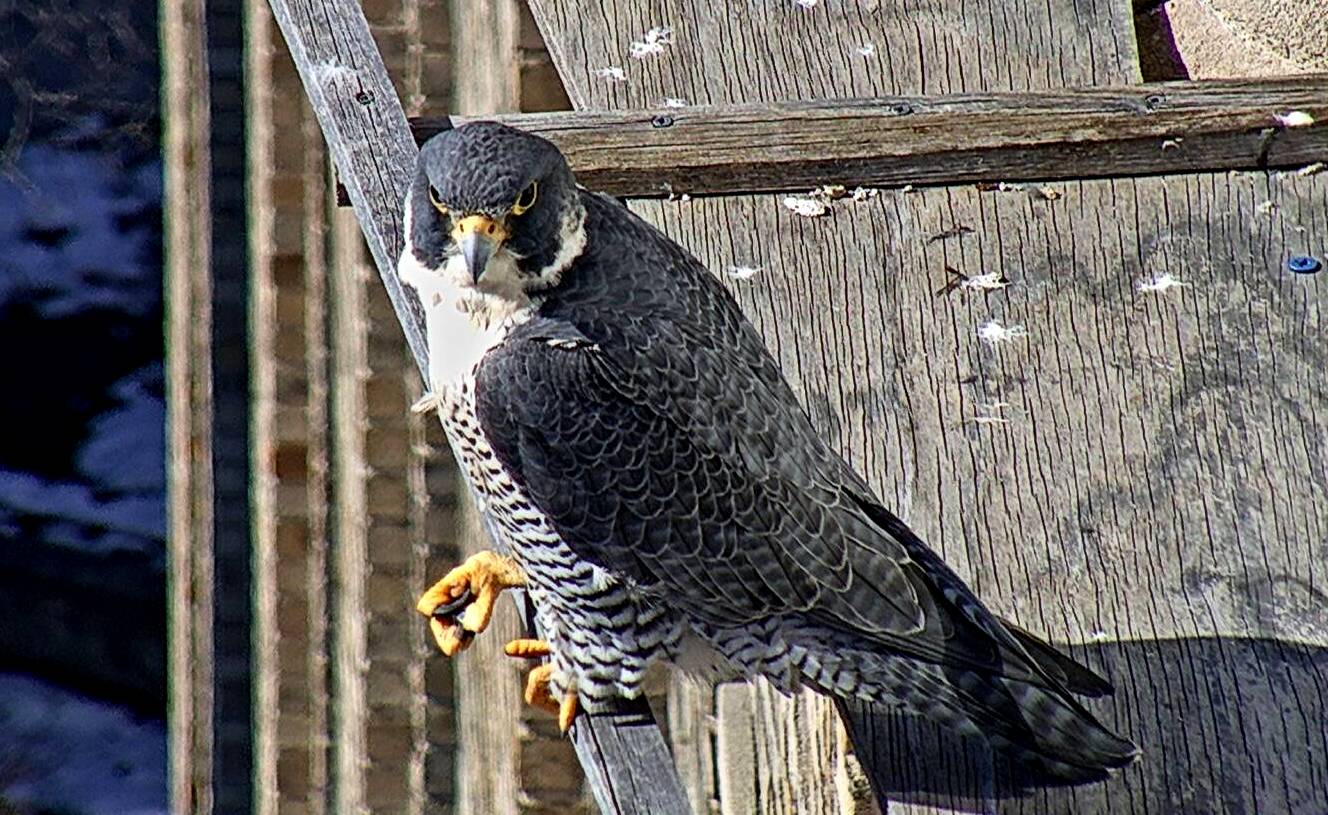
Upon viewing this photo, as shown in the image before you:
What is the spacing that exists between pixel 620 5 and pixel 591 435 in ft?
3.84

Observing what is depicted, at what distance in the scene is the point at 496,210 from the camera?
8.41ft

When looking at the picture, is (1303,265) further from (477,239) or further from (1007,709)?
(477,239)

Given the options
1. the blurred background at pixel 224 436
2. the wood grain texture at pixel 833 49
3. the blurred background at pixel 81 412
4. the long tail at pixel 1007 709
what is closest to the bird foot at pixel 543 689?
the long tail at pixel 1007 709

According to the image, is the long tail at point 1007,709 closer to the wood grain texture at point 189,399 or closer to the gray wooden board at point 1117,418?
the gray wooden board at point 1117,418

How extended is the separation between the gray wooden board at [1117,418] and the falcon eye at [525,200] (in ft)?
1.65

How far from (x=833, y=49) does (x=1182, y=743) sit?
151 centimetres

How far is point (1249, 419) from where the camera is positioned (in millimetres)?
2674

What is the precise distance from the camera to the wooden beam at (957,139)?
119 inches

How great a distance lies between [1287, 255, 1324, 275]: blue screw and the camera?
2.85 meters

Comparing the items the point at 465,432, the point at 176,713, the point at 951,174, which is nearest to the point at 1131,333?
the point at 951,174

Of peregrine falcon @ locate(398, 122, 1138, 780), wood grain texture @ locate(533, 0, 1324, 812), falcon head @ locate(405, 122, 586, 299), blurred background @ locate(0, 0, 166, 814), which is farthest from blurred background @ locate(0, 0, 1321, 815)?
falcon head @ locate(405, 122, 586, 299)

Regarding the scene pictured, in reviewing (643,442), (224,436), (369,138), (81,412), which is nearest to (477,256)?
(643,442)

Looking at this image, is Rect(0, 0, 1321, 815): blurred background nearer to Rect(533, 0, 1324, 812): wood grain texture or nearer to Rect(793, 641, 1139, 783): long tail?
Rect(533, 0, 1324, 812): wood grain texture

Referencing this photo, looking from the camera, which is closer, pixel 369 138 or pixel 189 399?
pixel 369 138
